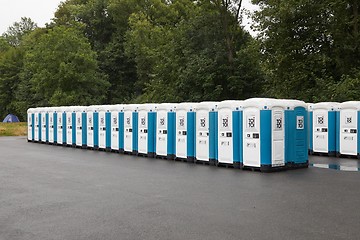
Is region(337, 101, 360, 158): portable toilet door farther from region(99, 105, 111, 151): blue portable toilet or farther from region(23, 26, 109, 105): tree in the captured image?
region(23, 26, 109, 105): tree

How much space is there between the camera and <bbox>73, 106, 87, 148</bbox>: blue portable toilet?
20.5 metres

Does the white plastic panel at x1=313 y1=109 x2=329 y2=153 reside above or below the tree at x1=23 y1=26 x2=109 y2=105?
below

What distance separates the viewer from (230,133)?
12.9m

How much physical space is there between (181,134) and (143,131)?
89.7 inches

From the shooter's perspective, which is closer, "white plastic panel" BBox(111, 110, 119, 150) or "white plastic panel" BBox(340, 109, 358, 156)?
"white plastic panel" BBox(340, 109, 358, 156)

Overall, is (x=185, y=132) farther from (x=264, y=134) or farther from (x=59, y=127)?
(x=59, y=127)

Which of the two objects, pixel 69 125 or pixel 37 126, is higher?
pixel 69 125

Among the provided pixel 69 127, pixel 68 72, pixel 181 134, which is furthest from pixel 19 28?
pixel 181 134

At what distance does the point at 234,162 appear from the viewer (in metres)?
12.8

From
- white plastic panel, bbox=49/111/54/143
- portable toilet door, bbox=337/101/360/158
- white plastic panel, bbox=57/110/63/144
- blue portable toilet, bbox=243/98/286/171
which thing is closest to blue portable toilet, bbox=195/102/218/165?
blue portable toilet, bbox=243/98/286/171

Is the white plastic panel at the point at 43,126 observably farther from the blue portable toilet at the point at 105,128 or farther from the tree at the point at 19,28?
the tree at the point at 19,28

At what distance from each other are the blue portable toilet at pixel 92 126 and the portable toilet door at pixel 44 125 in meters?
4.60

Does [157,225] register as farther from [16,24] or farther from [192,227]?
[16,24]

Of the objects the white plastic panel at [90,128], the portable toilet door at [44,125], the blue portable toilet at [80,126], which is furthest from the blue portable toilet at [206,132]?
the portable toilet door at [44,125]
